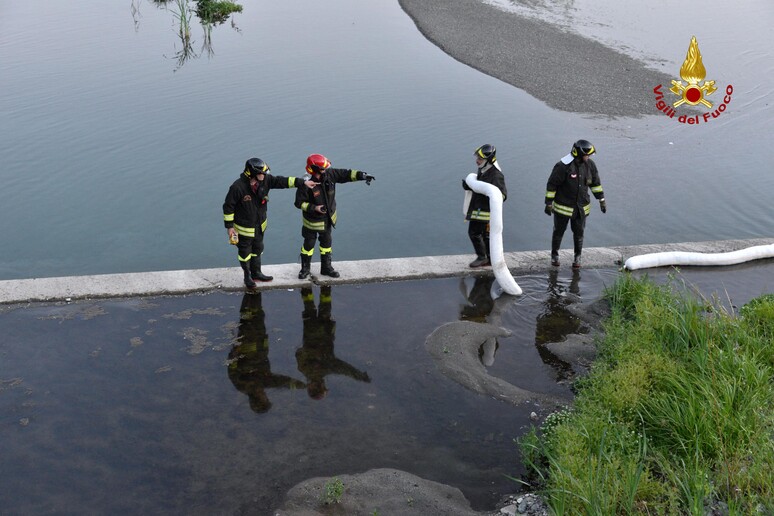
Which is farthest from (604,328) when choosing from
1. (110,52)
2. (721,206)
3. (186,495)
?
(110,52)

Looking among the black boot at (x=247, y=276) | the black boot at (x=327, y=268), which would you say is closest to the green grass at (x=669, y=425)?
the black boot at (x=327, y=268)

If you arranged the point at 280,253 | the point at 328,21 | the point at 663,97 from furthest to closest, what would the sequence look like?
the point at 328,21, the point at 663,97, the point at 280,253

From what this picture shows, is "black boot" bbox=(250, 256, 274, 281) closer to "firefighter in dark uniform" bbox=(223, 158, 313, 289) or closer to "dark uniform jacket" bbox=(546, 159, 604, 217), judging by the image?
"firefighter in dark uniform" bbox=(223, 158, 313, 289)

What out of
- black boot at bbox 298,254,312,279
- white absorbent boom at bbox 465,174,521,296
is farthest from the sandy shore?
black boot at bbox 298,254,312,279

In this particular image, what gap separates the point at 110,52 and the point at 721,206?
646 inches

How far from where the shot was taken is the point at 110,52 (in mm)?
21453

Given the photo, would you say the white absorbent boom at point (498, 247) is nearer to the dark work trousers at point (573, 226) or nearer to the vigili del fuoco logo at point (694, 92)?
the dark work trousers at point (573, 226)

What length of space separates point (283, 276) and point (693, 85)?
46.9 feet

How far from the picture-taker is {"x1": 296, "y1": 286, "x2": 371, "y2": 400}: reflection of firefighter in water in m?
7.48

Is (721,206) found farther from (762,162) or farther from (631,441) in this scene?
(631,441)

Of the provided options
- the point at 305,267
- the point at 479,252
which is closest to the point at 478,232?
the point at 479,252

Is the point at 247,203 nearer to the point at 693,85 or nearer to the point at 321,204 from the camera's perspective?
the point at 321,204

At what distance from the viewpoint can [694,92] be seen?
19.5 meters

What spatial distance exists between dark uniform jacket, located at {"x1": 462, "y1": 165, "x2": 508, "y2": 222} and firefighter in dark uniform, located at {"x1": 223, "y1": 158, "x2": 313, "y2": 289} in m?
2.20
